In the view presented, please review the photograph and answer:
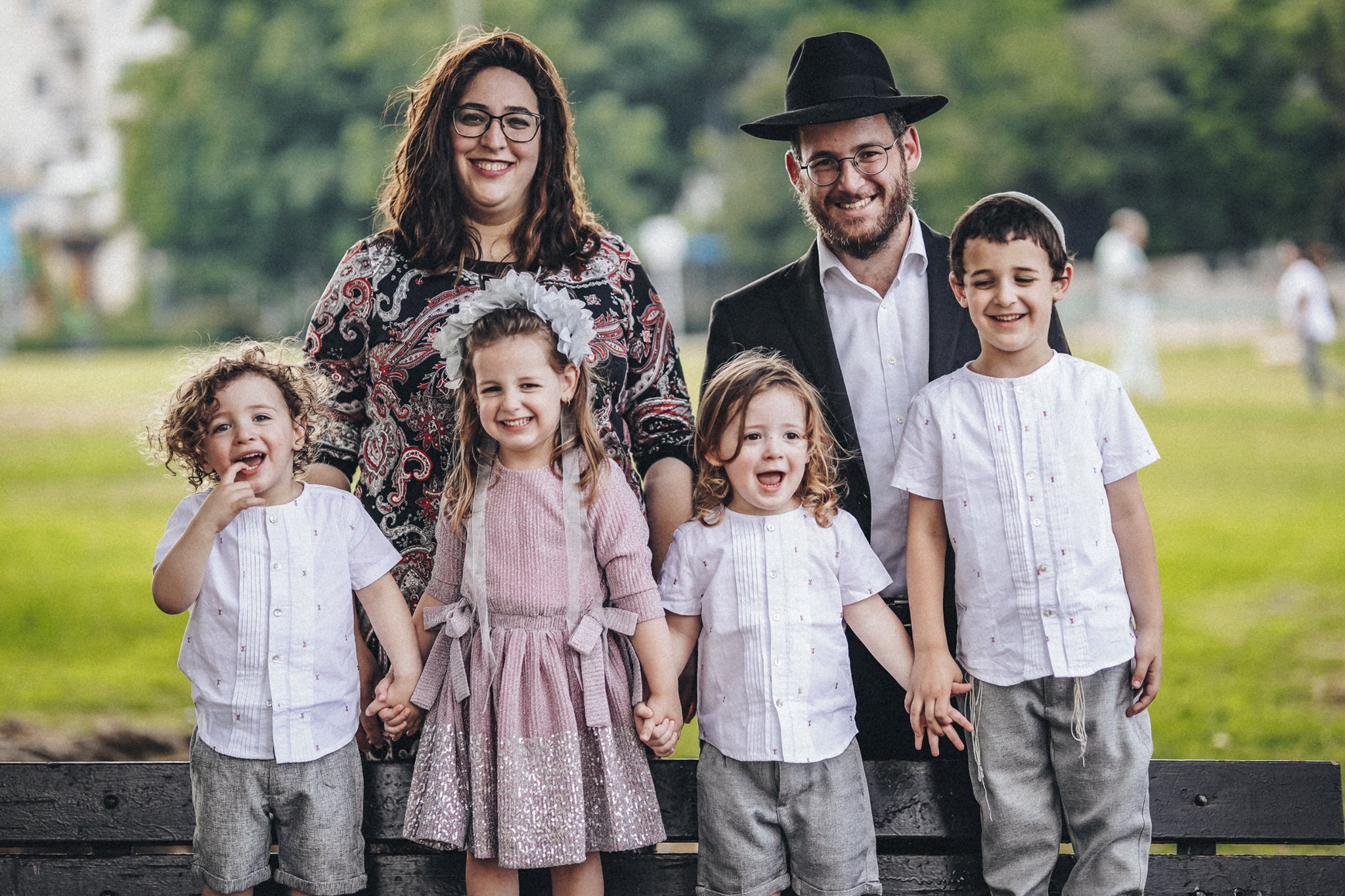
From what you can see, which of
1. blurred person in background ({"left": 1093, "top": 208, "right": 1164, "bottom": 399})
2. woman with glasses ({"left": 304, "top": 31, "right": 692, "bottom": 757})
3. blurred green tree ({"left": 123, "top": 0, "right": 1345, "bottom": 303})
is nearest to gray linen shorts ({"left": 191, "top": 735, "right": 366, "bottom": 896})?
woman with glasses ({"left": 304, "top": 31, "right": 692, "bottom": 757})

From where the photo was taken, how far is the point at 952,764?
2.97 metres

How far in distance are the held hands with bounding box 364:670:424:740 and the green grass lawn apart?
79 centimetres

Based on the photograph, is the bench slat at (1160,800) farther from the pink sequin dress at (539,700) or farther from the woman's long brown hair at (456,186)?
the woman's long brown hair at (456,186)

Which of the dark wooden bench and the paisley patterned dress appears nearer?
the dark wooden bench

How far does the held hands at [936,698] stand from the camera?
2.81 m

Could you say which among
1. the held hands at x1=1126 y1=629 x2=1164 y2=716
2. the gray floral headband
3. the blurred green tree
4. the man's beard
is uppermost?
the blurred green tree

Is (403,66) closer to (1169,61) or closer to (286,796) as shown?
(1169,61)

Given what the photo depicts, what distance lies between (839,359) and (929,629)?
2.51ft

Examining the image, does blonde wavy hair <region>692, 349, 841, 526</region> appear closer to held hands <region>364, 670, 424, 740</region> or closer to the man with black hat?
the man with black hat

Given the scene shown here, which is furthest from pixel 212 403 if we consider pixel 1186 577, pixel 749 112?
pixel 749 112

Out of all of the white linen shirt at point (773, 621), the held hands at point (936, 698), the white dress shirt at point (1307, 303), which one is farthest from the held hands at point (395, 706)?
the white dress shirt at point (1307, 303)

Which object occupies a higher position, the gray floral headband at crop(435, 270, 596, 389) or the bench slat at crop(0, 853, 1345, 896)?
the gray floral headband at crop(435, 270, 596, 389)

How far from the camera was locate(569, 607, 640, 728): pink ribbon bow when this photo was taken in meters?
2.76

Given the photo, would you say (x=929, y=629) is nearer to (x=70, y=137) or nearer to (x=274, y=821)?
(x=274, y=821)
